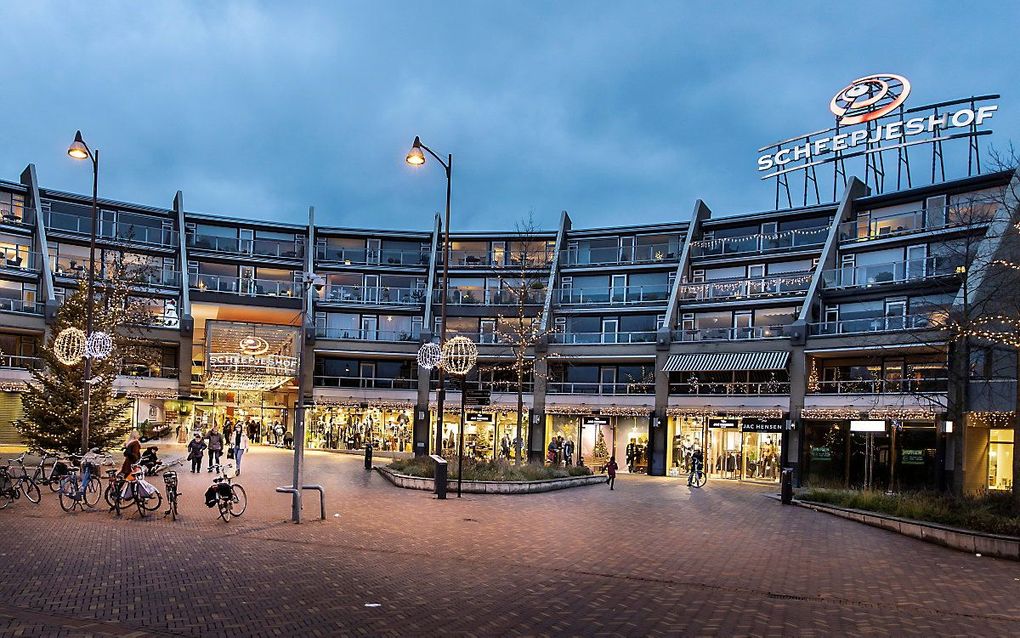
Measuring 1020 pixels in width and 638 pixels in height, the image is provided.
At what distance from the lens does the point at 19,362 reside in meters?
46.7

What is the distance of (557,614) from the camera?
9.48 metres

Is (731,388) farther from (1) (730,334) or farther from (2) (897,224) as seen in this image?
(2) (897,224)

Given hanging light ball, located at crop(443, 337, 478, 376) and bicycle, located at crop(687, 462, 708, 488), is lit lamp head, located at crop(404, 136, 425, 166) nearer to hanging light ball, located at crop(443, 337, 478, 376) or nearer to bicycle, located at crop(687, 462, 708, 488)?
hanging light ball, located at crop(443, 337, 478, 376)

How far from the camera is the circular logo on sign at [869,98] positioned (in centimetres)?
4281

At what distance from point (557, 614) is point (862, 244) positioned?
121ft

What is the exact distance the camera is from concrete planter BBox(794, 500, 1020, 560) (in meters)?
15.0

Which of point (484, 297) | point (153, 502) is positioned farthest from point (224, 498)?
point (484, 297)

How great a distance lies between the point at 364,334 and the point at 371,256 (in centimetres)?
570

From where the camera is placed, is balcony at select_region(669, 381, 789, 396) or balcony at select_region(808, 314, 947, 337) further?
balcony at select_region(669, 381, 789, 396)

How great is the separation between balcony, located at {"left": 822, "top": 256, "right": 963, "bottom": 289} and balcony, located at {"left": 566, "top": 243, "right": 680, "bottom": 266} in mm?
9522

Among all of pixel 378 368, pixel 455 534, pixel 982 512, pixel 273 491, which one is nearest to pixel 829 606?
pixel 455 534

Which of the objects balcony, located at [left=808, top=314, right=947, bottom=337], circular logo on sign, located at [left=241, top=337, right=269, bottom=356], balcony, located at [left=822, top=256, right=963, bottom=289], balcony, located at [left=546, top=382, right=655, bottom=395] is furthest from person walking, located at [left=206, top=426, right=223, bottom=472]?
balcony, located at [left=822, top=256, right=963, bottom=289]

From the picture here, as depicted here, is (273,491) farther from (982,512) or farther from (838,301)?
(838,301)

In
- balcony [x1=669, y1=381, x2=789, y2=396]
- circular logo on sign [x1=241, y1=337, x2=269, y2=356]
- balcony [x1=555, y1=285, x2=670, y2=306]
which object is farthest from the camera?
balcony [x1=555, y1=285, x2=670, y2=306]
